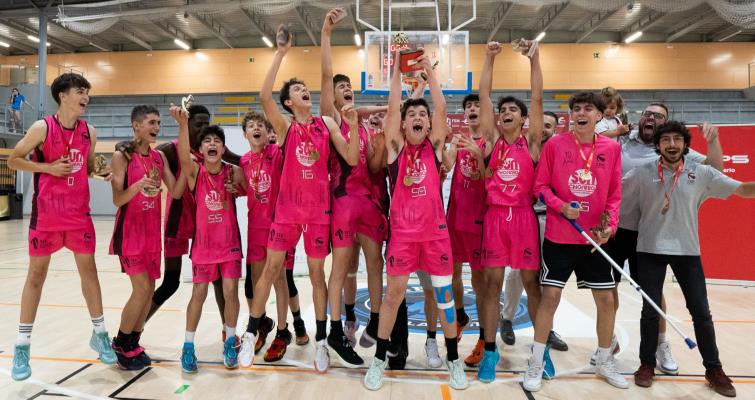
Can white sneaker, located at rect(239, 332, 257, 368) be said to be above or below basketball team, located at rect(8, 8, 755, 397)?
below

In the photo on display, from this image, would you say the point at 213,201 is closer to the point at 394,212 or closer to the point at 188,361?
the point at 188,361

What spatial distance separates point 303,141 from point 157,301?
213 centimetres

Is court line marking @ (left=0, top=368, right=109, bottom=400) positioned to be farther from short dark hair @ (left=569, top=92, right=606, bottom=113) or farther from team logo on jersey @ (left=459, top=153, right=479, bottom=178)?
short dark hair @ (left=569, top=92, right=606, bottom=113)

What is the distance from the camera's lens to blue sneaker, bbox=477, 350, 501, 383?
3.73 m

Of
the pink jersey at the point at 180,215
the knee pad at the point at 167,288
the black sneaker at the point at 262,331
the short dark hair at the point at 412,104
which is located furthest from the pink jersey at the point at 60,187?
the short dark hair at the point at 412,104

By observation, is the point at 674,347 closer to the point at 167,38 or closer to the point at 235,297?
the point at 235,297

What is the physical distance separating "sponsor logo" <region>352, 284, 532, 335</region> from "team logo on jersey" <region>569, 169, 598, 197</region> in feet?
5.73

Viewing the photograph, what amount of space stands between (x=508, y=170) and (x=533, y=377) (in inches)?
66.5

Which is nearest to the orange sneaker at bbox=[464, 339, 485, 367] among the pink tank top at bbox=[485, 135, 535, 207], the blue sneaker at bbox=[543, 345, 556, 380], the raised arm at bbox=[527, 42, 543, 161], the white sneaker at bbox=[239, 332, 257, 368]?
the blue sneaker at bbox=[543, 345, 556, 380]

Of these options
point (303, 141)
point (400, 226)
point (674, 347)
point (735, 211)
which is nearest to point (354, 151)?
point (303, 141)

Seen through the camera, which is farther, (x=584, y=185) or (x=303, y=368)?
(x=303, y=368)

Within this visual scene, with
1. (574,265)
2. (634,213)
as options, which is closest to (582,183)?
(574,265)

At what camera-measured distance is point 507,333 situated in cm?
479

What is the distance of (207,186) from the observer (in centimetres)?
411
